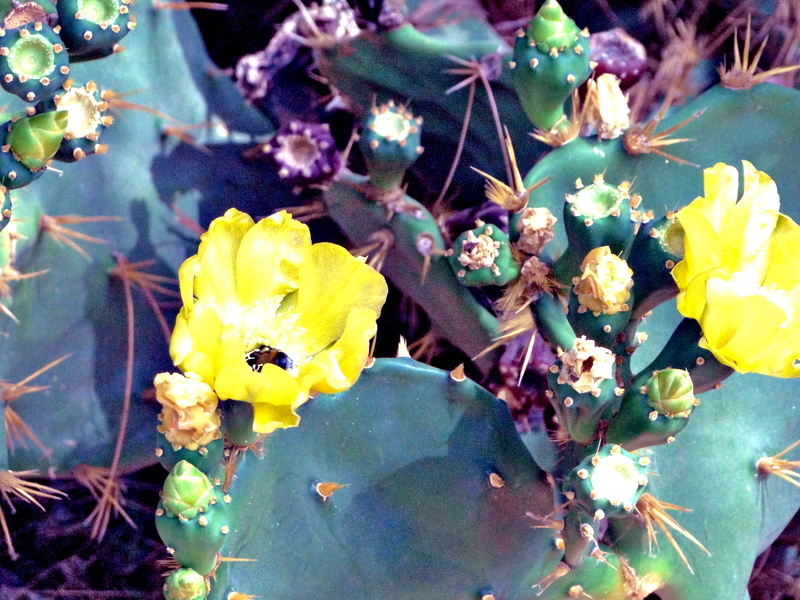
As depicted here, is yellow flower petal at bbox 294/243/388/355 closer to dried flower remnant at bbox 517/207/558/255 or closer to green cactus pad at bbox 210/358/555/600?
green cactus pad at bbox 210/358/555/600

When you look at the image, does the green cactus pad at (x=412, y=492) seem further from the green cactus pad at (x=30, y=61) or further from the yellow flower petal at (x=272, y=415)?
the green cactus pad at (x=30, y=61)

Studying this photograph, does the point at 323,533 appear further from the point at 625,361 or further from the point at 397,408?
the point at 625,361

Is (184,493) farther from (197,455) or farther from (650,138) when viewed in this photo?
(650,138)

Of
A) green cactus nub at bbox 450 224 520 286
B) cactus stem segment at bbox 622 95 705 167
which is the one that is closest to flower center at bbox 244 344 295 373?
green cactus nub at bbox 450 224 520 286

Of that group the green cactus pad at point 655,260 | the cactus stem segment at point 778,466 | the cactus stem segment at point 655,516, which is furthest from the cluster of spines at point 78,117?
the cactus stem segment at point 778,466

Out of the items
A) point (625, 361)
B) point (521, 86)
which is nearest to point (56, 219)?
point (521, 86)
